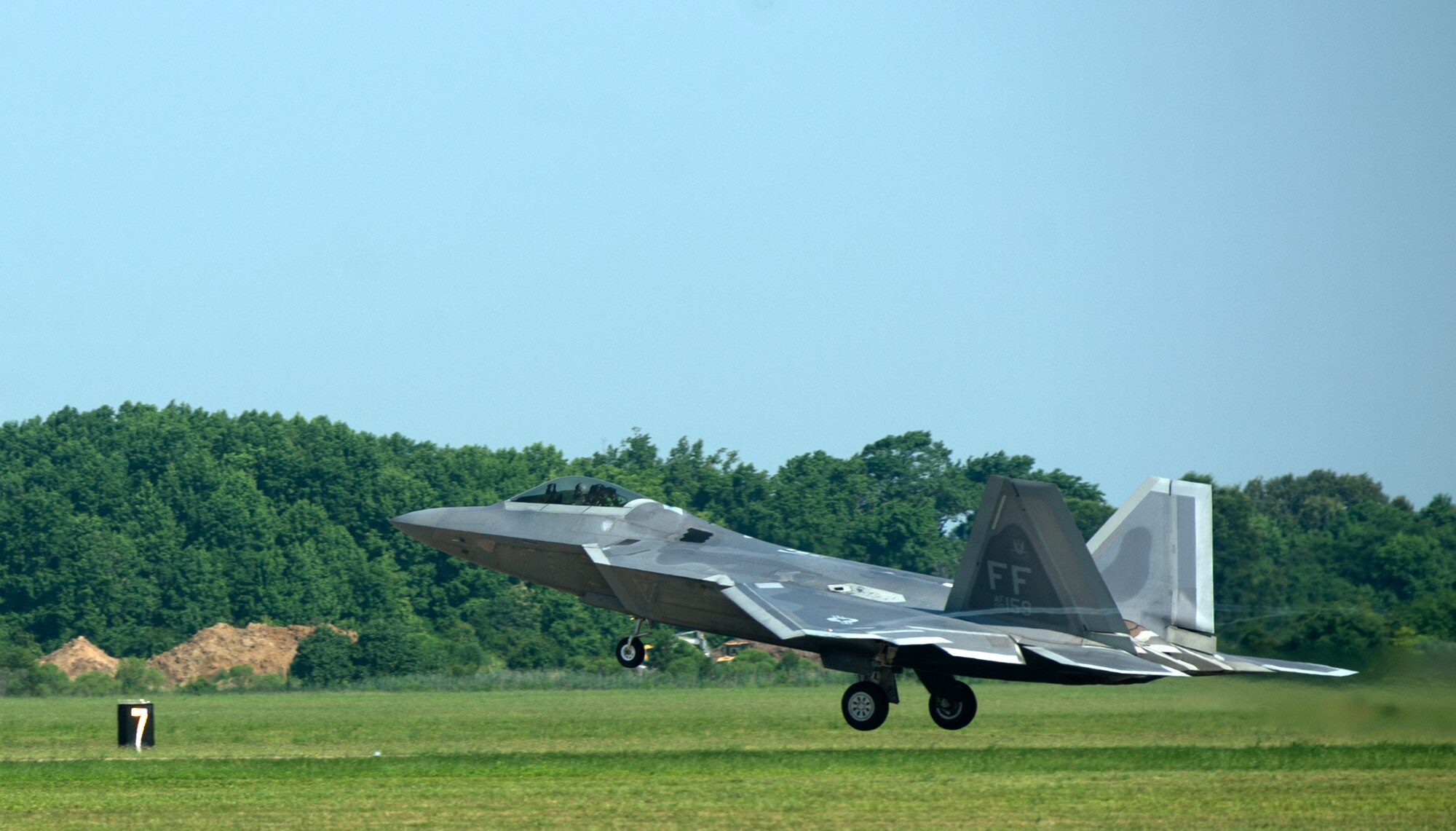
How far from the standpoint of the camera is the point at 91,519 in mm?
82062

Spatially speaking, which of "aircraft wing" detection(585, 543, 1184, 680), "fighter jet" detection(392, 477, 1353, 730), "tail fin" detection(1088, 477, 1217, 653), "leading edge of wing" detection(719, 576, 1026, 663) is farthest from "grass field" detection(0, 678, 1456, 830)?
"tail fin" detection(1088, 477, 1217, 653)

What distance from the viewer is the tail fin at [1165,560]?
26.5 metres

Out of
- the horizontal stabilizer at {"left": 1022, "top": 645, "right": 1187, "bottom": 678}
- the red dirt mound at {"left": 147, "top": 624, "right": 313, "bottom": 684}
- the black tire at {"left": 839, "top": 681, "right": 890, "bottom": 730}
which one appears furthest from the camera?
the red dirt mound at {"left": 147, "top": 624, "right": 313, "bottom": 684}

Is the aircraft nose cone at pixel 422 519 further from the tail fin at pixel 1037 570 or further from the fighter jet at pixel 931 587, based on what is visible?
the tail fin at pixel 1037 570

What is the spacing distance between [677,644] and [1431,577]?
2420 centimetres

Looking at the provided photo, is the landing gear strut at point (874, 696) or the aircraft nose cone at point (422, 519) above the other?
the aircraft nose cone at point (422, 519)

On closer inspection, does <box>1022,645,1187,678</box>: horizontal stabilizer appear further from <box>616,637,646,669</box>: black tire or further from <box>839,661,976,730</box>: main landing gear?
<box>616,637,646,669</box>: black tire

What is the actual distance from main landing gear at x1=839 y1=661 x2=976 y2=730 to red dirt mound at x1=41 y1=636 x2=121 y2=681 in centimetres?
4833

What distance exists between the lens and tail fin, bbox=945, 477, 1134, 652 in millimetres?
24875

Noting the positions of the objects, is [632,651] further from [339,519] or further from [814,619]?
[339,519]

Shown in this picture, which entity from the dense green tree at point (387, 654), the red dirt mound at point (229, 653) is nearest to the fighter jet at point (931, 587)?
the dense green tree at point (387, 654)

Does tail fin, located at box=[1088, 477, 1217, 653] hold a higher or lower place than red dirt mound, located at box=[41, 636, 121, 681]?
higher

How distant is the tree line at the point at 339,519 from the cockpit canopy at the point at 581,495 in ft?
109

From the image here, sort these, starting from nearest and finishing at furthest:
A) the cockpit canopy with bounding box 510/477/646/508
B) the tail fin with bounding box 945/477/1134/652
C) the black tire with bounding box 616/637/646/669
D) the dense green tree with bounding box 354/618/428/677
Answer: the tail fin with bounding box 945/477/1134/652 → the black tire with bounding box 616/637/646/669 → the cockpit canopy with bounding box 510/477/646/508 → the dense green tree with bounding box 354/618/428/677
